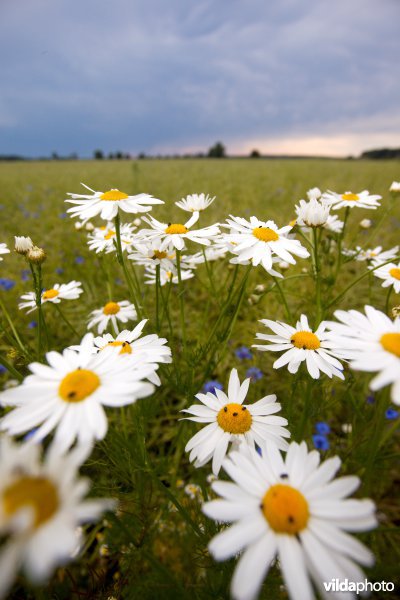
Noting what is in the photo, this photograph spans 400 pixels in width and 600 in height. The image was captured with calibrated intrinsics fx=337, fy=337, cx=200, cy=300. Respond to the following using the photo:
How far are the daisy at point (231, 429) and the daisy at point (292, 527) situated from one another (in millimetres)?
284

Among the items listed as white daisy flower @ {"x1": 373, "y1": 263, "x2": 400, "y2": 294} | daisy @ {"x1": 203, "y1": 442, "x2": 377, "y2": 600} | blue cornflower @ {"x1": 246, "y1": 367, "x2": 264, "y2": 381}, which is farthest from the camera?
blue cornflower @ {"x1": 246, "y1": 367, "x2": 264, "y2": 381}

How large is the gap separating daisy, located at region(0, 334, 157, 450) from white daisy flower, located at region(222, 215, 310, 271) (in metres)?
0.48

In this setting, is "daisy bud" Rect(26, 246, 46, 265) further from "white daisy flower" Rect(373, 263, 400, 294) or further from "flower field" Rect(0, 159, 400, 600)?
"white daisy flower" Rect(373, 263, 400, 294)

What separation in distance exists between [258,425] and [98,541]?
1.14 m

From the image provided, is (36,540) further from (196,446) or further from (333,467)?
(196,446)

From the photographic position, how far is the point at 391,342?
671 millimetres

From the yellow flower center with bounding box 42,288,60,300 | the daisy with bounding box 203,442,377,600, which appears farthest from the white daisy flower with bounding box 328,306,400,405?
the yellow flower center with bounding box 42,288,60,300

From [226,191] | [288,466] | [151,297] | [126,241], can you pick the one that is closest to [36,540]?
[288,466]

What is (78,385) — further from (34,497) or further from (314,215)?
(314,215)

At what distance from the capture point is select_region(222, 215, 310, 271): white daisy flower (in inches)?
38.8

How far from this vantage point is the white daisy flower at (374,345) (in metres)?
0.57

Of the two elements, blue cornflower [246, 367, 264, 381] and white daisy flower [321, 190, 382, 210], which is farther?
blue cornflower [246, 367, 264, 381]

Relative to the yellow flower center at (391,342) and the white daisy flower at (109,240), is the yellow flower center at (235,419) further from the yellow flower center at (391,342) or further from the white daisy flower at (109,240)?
the white daisy flower at (109,240)

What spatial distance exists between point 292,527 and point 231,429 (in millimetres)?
414
